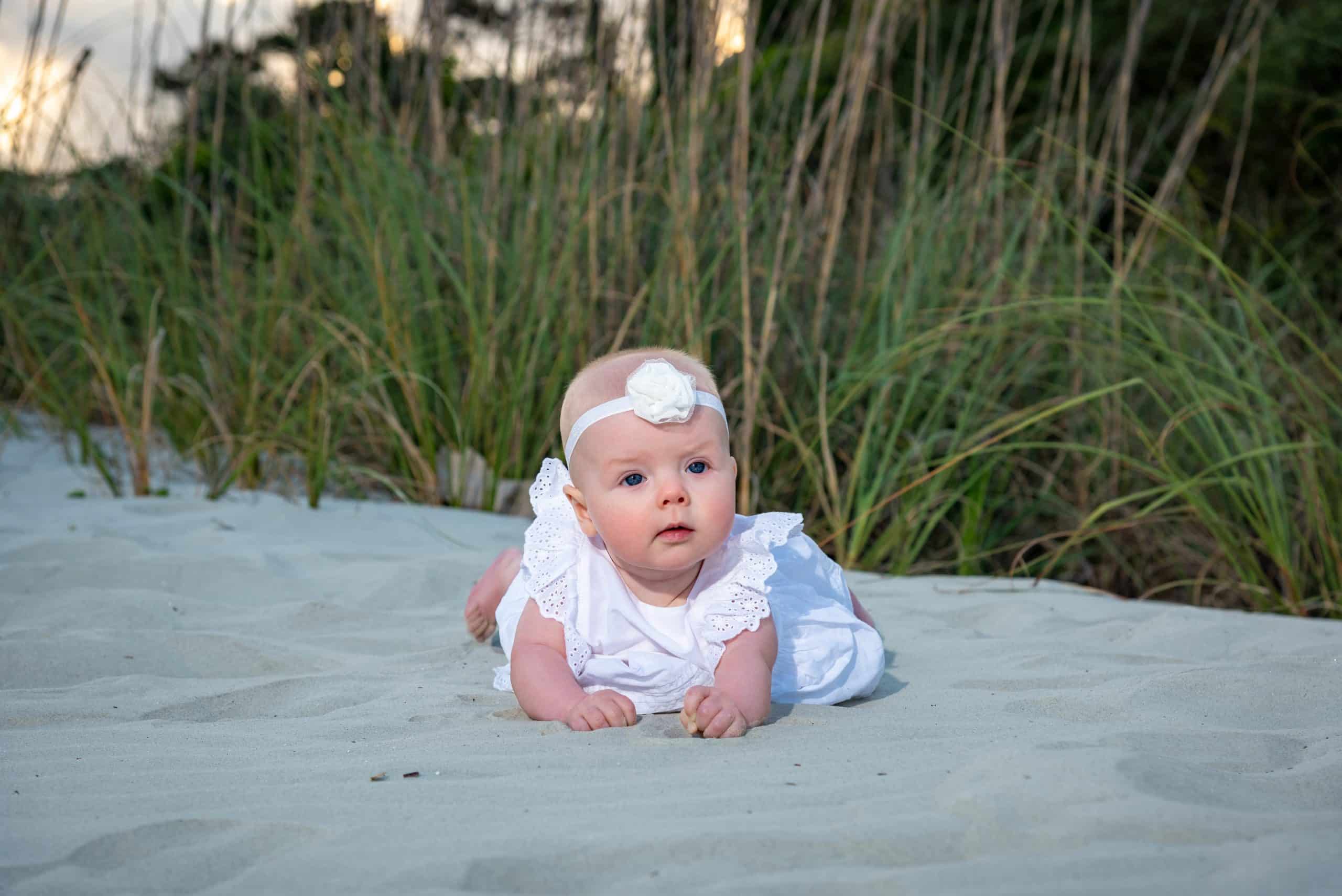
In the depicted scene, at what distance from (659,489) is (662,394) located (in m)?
0.13

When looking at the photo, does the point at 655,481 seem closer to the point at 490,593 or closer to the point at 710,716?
the point at 710,716

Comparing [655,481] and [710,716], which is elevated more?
[655,481]

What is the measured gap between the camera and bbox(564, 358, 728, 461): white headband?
157cm

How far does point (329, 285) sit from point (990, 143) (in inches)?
79.0

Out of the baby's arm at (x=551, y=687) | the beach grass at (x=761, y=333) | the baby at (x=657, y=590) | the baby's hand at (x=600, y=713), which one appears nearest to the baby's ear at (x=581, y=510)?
the baby at (x=657, y=590)

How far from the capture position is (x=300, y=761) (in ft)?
4.67

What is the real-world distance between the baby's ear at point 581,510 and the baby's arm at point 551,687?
0.13m

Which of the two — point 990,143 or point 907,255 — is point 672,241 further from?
point 990,143

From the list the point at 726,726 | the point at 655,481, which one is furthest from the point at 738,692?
the point at 655,481

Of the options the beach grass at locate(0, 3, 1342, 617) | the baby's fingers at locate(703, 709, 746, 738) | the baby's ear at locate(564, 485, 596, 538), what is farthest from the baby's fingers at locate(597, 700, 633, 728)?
the beach grass at locate(0, 3, 1342, 617)

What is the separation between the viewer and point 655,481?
1604 mm

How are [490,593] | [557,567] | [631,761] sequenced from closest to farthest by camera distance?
[631,761] → [557,567] → [490,593]

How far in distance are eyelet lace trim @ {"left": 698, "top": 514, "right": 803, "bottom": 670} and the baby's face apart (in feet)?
0.36

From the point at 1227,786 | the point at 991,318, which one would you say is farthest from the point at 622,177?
the point at 1227,786
